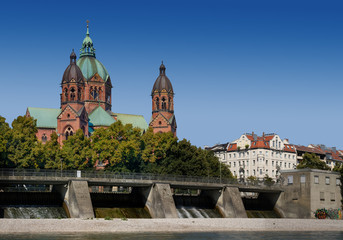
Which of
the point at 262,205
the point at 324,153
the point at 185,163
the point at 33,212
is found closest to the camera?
the point at 33,212

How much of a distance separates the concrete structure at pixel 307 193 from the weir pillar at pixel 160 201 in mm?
22662

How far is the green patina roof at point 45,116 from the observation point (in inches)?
5221

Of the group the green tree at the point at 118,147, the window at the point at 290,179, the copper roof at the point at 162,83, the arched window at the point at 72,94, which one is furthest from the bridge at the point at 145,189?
the copper roof at the point at 162,83

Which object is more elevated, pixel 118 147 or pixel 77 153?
pixel 118 147

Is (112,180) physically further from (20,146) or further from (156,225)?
(20,146)

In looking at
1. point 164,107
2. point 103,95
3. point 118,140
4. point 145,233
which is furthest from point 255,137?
point 145,233

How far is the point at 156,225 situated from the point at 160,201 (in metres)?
8.59

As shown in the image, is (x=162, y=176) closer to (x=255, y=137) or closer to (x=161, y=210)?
(x=161, y=210)

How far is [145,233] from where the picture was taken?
59.7m

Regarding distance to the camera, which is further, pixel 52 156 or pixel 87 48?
pixel 87 48

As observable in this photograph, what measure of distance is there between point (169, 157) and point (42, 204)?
122 feet

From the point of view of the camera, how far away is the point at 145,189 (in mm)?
76562

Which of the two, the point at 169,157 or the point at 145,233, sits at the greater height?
the point at 169,157

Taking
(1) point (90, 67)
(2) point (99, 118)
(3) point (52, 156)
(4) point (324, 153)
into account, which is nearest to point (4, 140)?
(3) point (52, 156)
